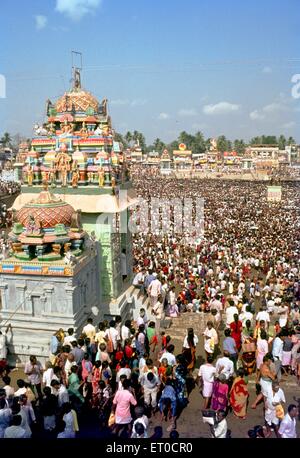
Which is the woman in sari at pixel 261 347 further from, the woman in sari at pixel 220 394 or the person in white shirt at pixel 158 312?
the person in white shirt at pixel 158 312

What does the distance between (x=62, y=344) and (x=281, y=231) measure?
16.8 m

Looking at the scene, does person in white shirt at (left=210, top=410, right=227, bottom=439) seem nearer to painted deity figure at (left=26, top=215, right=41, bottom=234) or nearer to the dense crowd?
the dense crowd

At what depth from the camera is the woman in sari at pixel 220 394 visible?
5.80 m

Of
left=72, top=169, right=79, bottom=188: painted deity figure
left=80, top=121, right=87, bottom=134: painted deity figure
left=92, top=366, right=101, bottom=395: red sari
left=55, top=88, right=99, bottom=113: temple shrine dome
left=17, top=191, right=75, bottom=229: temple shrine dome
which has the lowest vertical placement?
left=92, top=366, right=101, bottom=395: red sari

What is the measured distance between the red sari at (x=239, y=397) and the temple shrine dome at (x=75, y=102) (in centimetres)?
834

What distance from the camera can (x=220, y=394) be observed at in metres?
5.87

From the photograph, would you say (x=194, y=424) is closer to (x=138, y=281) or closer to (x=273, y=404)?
(x=273, y=404)

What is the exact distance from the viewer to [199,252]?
58.5 feet

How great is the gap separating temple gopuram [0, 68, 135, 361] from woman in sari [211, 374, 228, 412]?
315cm

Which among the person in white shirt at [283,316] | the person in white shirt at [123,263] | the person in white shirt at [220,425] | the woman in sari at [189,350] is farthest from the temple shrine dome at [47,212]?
the person in white shirt at [220,425]

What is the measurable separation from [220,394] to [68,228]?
460 centimetres

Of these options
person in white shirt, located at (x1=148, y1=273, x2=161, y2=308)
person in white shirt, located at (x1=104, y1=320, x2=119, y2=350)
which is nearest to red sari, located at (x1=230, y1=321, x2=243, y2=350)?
person in white shirt, located at (x1=104, y1=320, x2=119, y2=350)

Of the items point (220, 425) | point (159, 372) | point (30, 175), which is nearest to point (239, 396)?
point (220, 425)

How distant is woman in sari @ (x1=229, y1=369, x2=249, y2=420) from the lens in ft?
19.5
